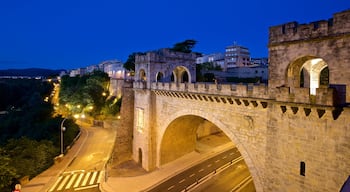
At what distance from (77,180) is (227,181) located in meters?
14.9

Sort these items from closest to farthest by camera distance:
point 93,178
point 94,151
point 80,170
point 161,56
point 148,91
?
point 93,178
point 148,91
point 80,170
point 161,56
point 94,151

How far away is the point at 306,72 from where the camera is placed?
12.9 meters

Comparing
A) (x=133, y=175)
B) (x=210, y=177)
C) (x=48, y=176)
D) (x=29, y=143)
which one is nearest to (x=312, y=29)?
(x=210, y=177)

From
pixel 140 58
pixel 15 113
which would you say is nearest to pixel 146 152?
pixel 140 58

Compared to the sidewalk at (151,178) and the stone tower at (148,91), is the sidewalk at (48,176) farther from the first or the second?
the stone tower at (148,91)

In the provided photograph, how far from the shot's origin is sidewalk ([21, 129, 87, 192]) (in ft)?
68.1

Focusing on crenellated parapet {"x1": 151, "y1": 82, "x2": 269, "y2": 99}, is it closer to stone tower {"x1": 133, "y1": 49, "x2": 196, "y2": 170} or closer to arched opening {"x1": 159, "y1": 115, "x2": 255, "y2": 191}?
arched opening {"x1": 159, "y1": 115, "x2": 255, "y2": 191}

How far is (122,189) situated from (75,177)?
633 centimetres

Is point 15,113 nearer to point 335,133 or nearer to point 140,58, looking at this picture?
point 140,58

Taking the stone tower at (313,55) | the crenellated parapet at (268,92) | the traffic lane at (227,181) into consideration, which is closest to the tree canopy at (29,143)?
the traffic lane at (227,181)

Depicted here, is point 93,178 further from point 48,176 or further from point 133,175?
point 48,176

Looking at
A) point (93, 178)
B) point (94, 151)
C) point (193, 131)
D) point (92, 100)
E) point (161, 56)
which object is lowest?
point (93, 178)

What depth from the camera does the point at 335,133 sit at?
9.25m

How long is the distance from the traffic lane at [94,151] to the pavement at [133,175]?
0.99 metres
